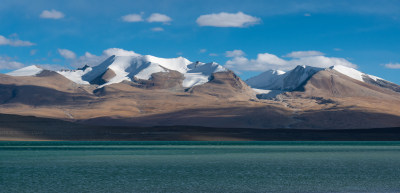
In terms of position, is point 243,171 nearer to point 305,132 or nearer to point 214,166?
point 214,166

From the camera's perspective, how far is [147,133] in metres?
155

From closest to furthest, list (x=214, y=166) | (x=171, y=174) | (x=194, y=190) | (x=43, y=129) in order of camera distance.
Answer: (x=194, y=190), (x=171, y=174), (x=214, y=166), (x=43, y=129)

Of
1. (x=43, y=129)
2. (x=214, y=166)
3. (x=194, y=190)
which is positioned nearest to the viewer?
(x=194, y=190)

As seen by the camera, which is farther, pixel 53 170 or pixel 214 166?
pixel 214 166

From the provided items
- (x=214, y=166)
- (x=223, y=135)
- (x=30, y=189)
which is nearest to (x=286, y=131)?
(x=223, y=135)

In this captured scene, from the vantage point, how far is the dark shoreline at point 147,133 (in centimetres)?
14488

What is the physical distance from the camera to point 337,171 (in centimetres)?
5084

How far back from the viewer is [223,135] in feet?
525

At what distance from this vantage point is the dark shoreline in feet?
475

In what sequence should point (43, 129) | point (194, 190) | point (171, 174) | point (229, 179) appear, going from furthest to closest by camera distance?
point (43, 129) < point (171, 174) < point (229, 179) < point (194, 190)

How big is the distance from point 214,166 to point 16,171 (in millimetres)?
20337

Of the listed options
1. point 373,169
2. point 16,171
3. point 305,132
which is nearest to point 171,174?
point 16,171

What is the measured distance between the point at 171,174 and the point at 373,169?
67.5 ft

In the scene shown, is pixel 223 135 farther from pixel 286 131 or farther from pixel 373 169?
pixel 373 169
